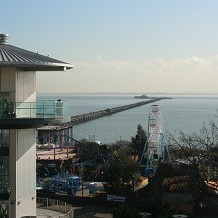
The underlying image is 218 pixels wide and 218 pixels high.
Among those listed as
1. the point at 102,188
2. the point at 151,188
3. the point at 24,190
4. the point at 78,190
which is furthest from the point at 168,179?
the point at 24,190

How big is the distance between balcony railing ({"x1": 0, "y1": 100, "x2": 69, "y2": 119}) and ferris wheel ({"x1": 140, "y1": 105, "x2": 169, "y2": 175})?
24247 mm

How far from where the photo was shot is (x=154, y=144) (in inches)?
1893

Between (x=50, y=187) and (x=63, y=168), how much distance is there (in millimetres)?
11001

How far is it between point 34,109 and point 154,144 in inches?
1196

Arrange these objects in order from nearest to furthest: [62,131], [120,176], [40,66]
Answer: [40,66]
[120,176]
[62,131]

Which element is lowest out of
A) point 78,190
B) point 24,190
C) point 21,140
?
point 78,190

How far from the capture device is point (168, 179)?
92.9 ft

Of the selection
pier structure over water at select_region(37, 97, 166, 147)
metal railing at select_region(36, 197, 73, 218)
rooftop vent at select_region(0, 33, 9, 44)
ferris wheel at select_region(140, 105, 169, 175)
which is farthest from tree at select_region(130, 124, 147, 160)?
rooftop vent at select_region(0, 33, 9, 44)

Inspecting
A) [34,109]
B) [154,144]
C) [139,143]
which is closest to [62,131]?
[139,143]

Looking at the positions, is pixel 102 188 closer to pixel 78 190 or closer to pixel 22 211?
pixel 78 190

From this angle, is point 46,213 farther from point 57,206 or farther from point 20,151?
point 20,151

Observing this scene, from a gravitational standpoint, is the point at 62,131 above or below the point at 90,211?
above

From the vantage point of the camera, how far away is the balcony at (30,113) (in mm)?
18094

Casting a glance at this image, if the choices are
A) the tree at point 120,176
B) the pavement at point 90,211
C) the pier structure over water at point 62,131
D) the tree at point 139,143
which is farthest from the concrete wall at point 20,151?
the tree at point 139,143
